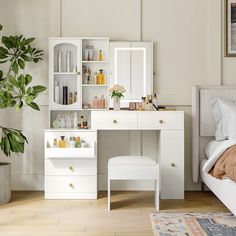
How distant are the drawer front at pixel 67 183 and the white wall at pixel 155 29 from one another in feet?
2.12

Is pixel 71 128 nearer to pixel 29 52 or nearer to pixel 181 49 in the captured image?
pixel 29 52

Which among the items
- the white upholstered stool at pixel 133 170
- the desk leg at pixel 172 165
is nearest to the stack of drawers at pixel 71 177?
the white upholstered stool at pixel 133 170

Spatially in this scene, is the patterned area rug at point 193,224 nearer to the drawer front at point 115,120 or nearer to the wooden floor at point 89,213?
Answer: the wooden floor at point 89,213

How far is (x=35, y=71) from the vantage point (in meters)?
4.79

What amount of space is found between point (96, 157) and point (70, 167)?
28 cm

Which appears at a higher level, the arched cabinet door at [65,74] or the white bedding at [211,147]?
the arched cabinet door at [65,74]

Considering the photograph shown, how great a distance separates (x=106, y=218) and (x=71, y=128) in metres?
1.28

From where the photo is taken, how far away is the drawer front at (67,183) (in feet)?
14.3

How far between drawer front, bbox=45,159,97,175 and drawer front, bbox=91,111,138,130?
384 millimetres

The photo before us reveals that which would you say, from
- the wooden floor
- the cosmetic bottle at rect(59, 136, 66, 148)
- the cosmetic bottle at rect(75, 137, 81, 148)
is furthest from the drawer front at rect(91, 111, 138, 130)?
the wooden floor

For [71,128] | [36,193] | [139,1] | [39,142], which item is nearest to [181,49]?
[139,1]

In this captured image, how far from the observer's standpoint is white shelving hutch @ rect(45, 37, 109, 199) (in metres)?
4.35

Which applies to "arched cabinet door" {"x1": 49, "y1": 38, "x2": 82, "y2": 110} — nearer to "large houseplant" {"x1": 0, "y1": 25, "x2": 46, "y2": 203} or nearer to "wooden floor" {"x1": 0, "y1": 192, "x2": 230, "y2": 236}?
"large houseplant" {"x1": 0, "y1": 25, "x2": 46, "y2": 203}

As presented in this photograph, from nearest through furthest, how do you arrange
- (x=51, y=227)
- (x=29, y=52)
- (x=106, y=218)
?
(x=51, y=227) → (x=106, y=218) → (x=29, y=52)
